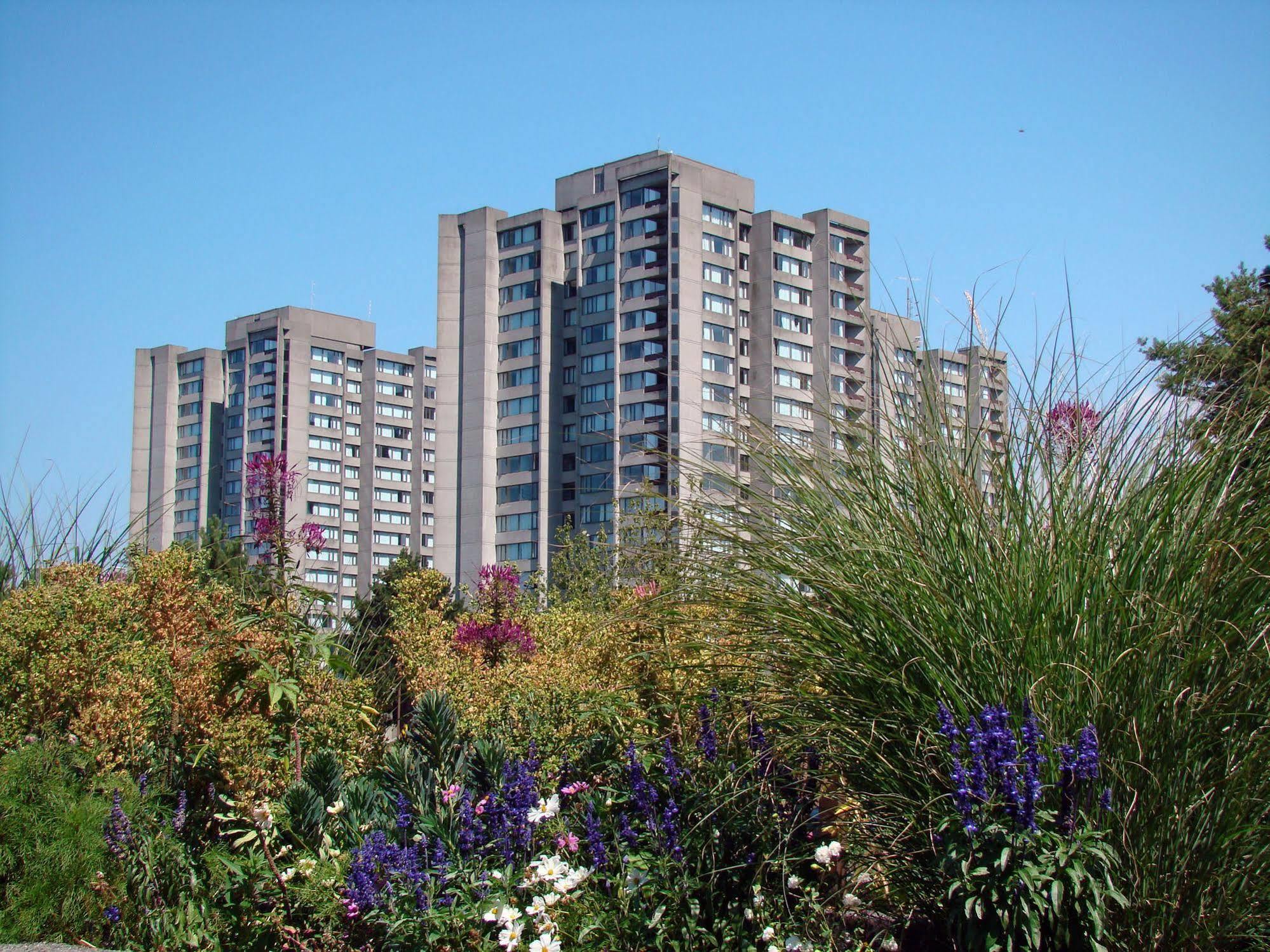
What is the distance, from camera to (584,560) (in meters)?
19.6

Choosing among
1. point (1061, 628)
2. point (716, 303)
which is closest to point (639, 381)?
point (716, 303)

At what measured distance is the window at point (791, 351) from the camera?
71.6 m

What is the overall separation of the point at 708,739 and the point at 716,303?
66482mm

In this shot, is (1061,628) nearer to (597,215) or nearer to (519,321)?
(597,215)

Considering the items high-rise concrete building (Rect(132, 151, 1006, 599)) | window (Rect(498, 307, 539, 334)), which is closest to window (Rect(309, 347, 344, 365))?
high-rise concrete building (Rect(132, 151, 1006, 599))

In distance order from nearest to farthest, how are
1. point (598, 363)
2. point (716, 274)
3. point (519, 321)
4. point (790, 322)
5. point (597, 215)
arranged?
point (716, 274)
point (598, 363)
point (597, 215)
point (790, 322)
point (519, 321)

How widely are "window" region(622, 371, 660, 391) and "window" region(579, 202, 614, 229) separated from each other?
1001 centimetres

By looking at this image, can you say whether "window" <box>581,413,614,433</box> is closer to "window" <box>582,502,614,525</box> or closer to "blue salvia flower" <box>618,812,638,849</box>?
"window" <box>582,502,614,525</box>

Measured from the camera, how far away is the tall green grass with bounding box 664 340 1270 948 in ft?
10.7

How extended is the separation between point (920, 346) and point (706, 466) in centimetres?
114

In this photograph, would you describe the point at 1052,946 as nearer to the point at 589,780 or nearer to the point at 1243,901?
the point at 1243,901

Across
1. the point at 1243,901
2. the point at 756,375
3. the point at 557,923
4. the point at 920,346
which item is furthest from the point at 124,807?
the point at 756,375

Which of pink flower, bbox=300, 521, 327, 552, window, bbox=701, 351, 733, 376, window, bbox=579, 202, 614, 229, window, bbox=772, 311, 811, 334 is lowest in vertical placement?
pink flower, bbox=300, 521, 327, 552

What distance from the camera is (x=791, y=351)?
72812mm
